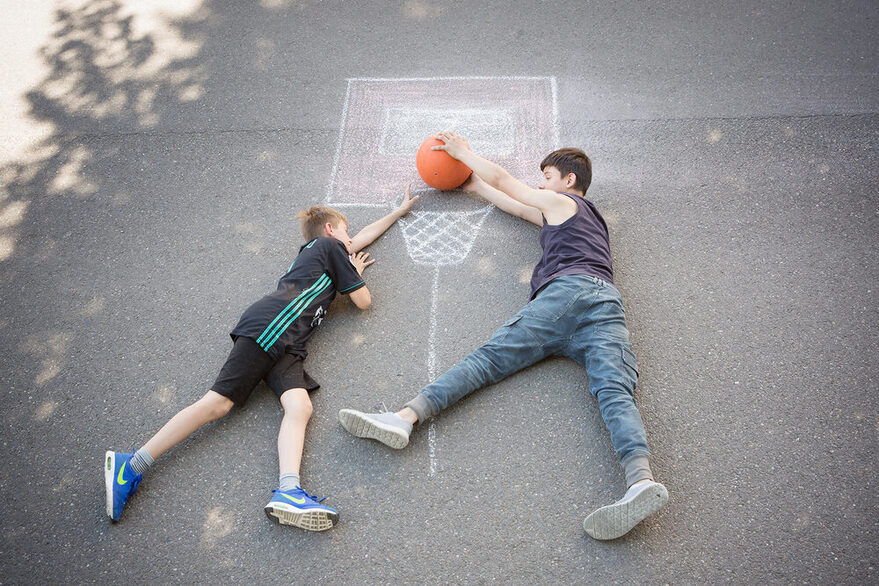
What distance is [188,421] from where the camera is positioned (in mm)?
3254

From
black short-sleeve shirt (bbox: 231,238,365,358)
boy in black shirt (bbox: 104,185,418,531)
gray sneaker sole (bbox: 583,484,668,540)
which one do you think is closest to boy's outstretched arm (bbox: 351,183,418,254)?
boy in black shirt (bbox: 104,185,418,531)

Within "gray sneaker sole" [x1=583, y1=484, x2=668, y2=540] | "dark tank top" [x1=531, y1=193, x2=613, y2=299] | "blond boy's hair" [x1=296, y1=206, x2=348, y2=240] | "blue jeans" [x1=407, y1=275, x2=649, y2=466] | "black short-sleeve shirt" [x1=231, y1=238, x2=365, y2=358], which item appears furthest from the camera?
"blond boy's hair" [x1=296, y1=206, x2=348, y2=240]

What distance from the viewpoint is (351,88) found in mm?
5215

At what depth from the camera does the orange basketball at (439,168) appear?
13.8 ft

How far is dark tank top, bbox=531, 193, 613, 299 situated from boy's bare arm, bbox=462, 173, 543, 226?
1.11ft

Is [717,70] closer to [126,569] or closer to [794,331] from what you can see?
[794,331]

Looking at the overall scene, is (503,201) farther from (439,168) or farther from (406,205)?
(406,205)

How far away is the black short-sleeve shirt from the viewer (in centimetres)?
343

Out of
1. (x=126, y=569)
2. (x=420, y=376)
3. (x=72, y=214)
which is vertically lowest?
(x=126, y=569)

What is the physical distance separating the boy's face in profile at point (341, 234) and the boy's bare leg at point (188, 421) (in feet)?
4.11

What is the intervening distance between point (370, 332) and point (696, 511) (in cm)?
205

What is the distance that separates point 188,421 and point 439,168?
2.26 m

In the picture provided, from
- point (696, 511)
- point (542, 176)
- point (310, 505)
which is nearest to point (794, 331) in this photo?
point (696, 511)

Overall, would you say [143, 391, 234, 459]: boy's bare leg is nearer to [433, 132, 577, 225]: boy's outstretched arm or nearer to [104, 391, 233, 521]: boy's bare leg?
[104, 391, 233, 521]: boy's bare leg
